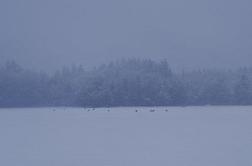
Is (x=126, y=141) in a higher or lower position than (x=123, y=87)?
lower

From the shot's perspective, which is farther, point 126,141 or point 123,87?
point 123,87

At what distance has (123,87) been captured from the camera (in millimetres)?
11727

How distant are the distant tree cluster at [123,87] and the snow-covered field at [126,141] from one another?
1.95m

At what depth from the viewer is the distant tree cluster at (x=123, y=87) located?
1177cm

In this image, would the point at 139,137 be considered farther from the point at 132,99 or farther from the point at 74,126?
the point at 132,99

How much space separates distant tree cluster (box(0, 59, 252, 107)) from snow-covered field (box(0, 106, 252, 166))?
6.40 feet

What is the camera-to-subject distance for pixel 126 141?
6293mm

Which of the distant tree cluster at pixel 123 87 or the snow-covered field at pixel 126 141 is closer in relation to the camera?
the snow-covered field at pixel 126 141

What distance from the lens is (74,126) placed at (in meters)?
8.10

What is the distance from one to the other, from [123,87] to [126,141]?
5462 mm

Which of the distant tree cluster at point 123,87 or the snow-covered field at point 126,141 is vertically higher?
the distant tree cluster at point 123,87

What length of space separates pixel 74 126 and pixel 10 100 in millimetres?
4177

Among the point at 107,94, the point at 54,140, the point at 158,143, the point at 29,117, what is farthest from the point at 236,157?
the point at 107,94

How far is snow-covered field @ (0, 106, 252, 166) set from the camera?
4.87 meters
